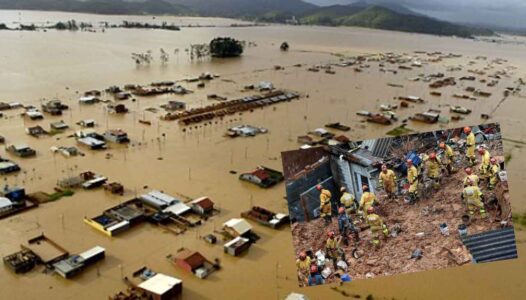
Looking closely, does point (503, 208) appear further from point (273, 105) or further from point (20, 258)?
point (273, 105)

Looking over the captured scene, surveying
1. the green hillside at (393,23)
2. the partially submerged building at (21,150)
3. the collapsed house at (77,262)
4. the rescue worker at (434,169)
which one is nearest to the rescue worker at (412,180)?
the rescue worker at (434,169)

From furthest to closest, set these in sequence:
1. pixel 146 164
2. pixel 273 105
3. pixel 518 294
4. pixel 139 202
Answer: pixel 273 105 → pixel 146 164 → pixel 139 202 → pixel 518 294

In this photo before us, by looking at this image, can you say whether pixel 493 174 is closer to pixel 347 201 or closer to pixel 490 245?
pixel 490 245

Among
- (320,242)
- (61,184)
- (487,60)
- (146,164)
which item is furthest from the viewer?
(487,60)

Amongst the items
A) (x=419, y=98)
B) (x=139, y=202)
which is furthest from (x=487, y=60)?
(x=139, y=202)

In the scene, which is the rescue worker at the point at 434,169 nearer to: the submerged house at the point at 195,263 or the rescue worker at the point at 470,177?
the rescue worker at the point at 470,177
